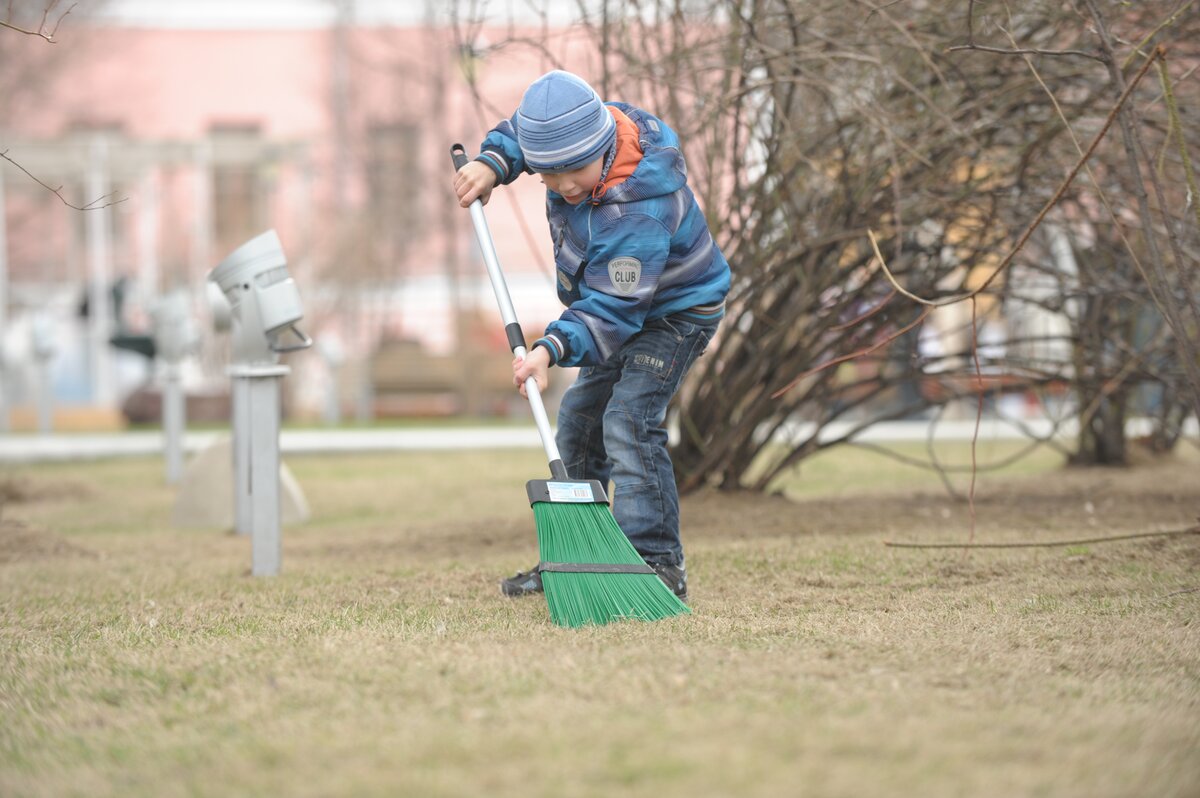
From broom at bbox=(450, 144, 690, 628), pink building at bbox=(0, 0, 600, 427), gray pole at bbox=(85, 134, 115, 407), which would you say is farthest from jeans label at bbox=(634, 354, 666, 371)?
gray pole at bbox=(85, 134, 115, 407)

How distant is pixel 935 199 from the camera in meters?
4.96

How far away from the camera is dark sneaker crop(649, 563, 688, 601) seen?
3674 mm

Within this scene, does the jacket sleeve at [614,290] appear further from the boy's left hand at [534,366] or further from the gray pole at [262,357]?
the gray pole at [262,357]

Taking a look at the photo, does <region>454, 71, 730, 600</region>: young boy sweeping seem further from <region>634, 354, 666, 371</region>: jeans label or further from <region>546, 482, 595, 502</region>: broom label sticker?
<region>546, 482, 595, 502</region>: broom label sticker

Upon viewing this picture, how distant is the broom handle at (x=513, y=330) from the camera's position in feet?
11.6

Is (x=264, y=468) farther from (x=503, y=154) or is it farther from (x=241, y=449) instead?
(x=503, y=154)

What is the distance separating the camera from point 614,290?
3.46 meters

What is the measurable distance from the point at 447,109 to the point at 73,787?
18.7 metres

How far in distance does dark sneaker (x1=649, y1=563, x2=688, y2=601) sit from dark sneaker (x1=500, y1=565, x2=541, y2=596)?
38cm

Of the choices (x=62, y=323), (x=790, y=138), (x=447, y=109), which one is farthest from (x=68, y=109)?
(x=790, y=138)

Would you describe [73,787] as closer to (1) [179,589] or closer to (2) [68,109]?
(1) [179,589]

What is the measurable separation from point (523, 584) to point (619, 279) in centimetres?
95

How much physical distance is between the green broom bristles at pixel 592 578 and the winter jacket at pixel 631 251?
1.25 ft

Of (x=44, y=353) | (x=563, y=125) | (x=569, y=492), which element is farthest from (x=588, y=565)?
(x=44, y=353)
